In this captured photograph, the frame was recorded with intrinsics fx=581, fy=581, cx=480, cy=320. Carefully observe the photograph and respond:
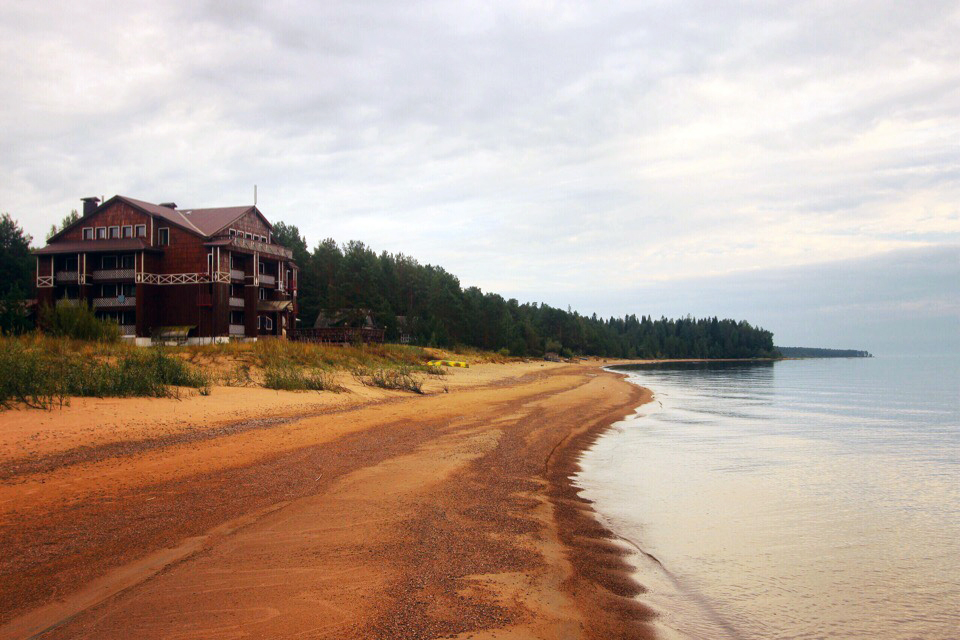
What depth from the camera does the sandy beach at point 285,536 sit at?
14.3 ft

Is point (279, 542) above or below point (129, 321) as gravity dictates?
below

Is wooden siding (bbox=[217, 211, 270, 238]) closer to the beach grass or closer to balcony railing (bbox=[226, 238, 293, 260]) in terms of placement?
balcony railing (bbox=[226, 238, 293, 260])

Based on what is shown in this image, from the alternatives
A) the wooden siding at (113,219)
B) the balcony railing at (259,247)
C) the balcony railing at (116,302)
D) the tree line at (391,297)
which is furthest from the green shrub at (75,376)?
the wooden siding at (113,219)

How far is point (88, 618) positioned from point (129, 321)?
4479 cm

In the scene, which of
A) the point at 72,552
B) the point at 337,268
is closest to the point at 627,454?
the point at 72,552

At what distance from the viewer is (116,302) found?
4244 cm

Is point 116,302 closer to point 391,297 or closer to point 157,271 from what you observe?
point 157,271

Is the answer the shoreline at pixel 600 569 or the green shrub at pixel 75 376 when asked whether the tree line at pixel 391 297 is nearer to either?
the green shrub at pixel 75 376

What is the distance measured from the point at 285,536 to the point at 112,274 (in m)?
44.4

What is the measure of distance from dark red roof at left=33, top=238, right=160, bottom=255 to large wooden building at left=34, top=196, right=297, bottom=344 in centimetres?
7

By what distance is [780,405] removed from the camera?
1110 inches

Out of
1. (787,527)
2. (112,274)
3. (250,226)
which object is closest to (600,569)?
(787,527)

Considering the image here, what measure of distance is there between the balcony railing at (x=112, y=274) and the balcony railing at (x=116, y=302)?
4.79 feet

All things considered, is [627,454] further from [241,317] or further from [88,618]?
[241,317]
